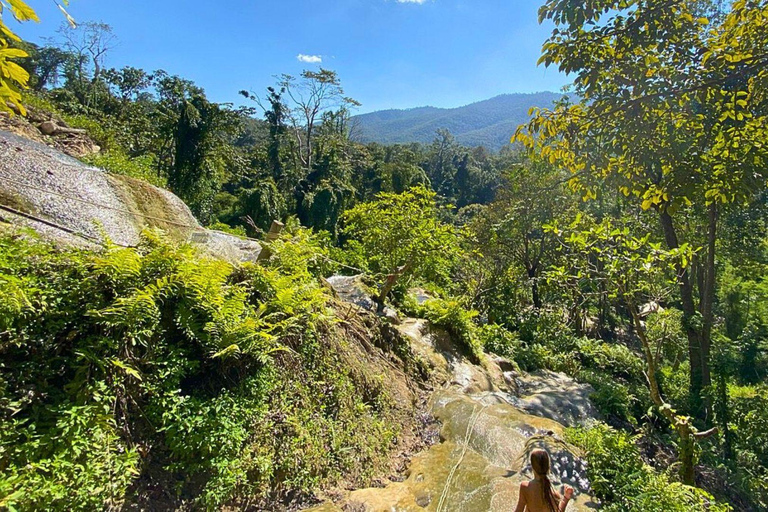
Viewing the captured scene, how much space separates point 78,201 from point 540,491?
19.6ft

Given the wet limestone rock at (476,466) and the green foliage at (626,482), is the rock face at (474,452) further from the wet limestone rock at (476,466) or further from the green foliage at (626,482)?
the green foliage at (626,482)

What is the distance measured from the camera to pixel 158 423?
9.60 ft

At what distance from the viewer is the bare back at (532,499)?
3.05 metres

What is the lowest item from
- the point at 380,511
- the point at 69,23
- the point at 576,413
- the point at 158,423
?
the point at 576,413

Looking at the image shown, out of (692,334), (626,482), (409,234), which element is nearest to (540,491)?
(626,482)

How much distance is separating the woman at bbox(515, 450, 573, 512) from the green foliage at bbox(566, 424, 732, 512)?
1.53 meters

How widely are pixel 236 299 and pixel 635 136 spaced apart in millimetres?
3571

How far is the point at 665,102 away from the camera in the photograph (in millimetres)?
2699

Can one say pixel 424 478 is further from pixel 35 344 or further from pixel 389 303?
pixel 389 303

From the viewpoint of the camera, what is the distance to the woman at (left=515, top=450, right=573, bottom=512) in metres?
3.02

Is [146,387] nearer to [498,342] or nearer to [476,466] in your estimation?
[476,466]

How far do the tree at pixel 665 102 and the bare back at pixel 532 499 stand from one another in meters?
2.37

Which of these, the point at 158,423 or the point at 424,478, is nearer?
the point at 158,423

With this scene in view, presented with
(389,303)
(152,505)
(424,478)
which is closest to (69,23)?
(152,505)
